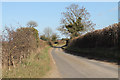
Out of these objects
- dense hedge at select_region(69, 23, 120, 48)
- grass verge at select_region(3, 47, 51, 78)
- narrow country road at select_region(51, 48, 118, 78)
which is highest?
dense hedge at select_region(69, 23, 120, 48)

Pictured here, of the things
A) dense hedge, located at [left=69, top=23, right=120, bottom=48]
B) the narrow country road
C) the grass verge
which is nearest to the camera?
the grass verge

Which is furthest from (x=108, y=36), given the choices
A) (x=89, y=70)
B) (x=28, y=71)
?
(x=28, y=71)

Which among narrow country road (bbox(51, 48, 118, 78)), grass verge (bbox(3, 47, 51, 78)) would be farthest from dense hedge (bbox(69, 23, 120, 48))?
grass verge (bbox(3, 47, 51, 78))

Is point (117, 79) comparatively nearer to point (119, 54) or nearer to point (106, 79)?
point (106, 79)

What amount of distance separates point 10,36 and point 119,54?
12249 mm

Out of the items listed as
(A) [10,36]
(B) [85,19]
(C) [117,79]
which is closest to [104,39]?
(C) [117,79]

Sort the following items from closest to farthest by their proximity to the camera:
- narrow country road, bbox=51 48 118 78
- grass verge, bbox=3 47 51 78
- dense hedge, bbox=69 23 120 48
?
grass verge, bbox=3 47 51 78 → narrow country road, bbox=51 48 118 78 → dense hedge, bbox=69 23 120 48

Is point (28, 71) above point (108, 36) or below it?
below

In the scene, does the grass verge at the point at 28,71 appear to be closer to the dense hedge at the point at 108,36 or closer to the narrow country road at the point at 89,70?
the narrow country road at the point at 89,70

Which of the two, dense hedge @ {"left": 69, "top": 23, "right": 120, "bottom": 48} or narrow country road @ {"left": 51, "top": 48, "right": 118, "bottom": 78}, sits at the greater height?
dense hedge @ {"left": 69, "top": 23, "right": 120, "bottom": 48}

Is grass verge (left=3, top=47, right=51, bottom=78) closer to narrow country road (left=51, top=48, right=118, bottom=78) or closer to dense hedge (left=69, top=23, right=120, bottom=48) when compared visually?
narrow country road (left=51, top=48, right=118, bottom=78)

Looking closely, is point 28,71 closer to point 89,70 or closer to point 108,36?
point 89,70

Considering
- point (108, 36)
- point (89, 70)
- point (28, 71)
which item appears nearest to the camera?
point (28, 71)

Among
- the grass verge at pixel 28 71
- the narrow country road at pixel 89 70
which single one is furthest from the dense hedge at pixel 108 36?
the grass verge at pixel 28 71
